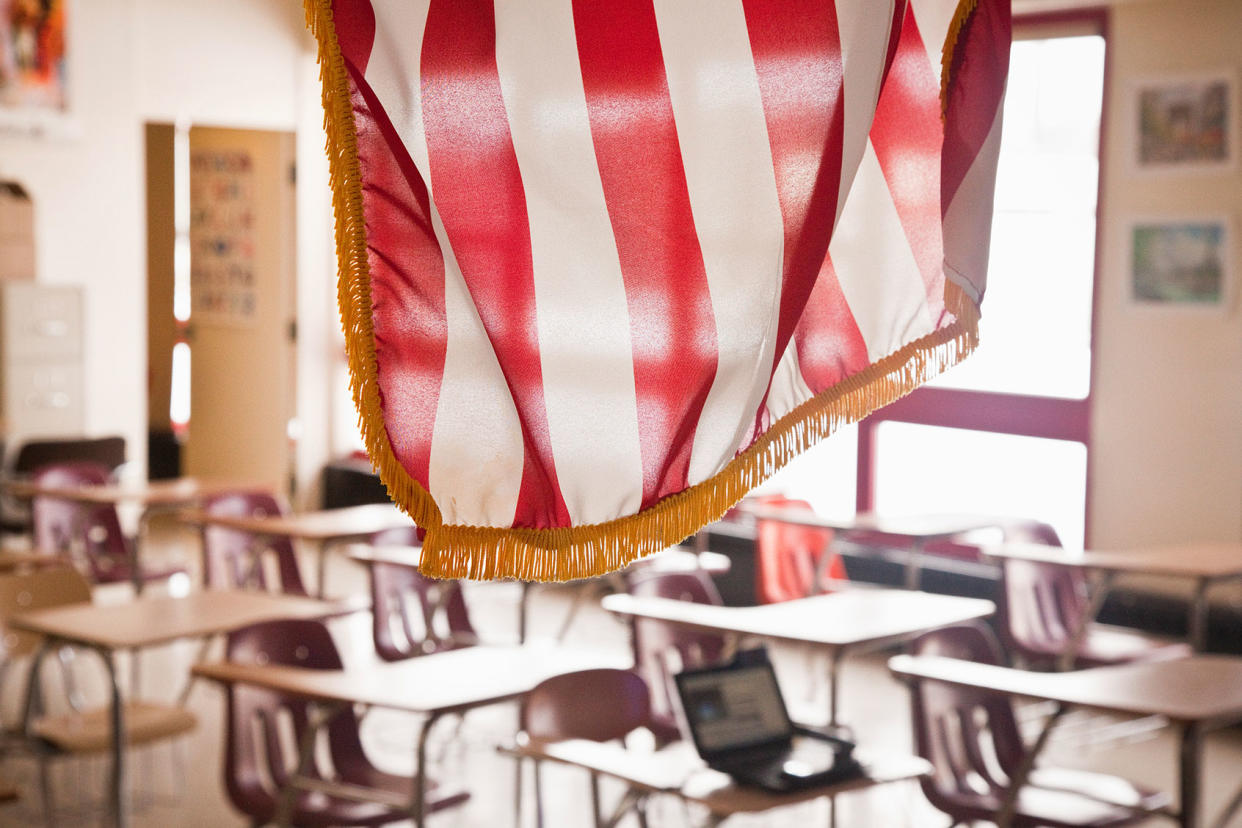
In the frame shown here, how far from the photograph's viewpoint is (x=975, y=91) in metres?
1.13

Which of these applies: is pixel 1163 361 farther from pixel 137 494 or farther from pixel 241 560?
pixel 137 494

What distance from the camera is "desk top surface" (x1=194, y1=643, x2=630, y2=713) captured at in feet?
11.6

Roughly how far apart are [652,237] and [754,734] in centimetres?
257

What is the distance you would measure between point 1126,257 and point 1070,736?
241cm

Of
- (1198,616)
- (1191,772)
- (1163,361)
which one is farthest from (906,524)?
(1191,772)

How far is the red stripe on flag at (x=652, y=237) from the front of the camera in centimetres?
104

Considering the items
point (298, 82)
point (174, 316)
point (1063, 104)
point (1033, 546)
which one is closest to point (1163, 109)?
point (1063, 104)

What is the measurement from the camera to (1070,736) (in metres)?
6.12

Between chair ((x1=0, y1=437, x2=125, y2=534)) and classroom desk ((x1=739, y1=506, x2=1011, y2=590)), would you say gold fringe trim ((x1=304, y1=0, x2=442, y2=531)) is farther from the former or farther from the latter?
chair ((x1=0, y1=437, x2=125, y2=534))

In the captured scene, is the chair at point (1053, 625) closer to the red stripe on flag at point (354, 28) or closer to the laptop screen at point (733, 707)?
the laptop screen at point (733, 707)

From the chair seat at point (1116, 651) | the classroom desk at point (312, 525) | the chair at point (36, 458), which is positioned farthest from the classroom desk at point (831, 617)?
the chair at point (36, 458)

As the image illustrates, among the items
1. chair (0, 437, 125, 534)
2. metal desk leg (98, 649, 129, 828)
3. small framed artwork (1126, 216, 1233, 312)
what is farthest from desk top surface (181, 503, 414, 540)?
small framed artwork (1126, 216, 1233, 312)

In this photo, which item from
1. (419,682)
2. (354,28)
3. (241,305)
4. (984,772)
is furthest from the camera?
(241,305)

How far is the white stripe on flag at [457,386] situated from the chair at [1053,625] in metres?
5.07
